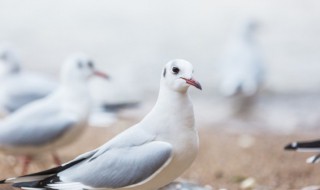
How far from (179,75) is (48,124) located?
4.99 feet

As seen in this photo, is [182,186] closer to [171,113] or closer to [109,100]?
[171,113]

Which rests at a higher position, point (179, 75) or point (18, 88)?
point (18, 88)

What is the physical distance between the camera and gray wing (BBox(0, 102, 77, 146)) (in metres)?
4.05

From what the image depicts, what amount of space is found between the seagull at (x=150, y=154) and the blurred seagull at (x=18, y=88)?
8.56 feet

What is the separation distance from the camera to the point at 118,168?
270cm

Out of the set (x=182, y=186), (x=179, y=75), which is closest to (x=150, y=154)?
(x=179, y=75)

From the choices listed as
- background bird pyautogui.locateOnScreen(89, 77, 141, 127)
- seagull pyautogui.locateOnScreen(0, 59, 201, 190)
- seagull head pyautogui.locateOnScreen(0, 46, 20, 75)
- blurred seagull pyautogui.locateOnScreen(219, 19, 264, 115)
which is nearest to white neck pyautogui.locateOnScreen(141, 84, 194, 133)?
seagull pyautogui.locateOnScreen(0, 59, 201, 190)

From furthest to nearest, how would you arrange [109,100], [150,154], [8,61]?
[8,61] → [109,100] → [150,154]

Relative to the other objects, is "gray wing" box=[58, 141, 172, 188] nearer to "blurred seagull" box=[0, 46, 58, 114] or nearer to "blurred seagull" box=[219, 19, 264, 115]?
"blurred seagull" box=[0, 46, 58, 114]

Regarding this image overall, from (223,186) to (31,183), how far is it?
1.49 meters

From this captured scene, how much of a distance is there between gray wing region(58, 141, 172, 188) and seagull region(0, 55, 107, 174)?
1.34 meters

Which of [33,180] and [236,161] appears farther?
[236,161]

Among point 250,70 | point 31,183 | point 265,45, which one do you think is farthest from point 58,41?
point 31,183

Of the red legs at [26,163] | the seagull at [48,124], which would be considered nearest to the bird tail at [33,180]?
the seagull at [48,124]
